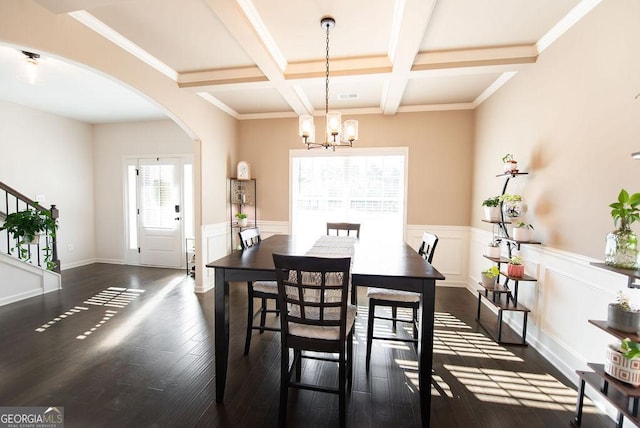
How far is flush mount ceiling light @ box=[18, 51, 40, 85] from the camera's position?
111 inches

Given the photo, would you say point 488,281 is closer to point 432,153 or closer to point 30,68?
point 432,153

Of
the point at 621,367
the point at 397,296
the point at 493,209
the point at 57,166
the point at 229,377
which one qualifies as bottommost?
the point at 229,377

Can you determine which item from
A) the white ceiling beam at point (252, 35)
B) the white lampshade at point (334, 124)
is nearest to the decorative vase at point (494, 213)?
the white lampshade at point (334, 124)

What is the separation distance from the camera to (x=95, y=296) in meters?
3.69

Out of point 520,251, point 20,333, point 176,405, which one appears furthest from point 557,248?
point 20,333

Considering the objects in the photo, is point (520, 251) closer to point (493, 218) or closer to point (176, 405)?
point (493, 218)

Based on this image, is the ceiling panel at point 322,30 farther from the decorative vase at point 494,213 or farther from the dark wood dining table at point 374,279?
the decorative vase at point 494,213

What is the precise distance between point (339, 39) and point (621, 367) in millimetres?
3122

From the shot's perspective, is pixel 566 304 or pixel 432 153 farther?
pixel 432 153

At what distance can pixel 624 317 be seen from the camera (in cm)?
153

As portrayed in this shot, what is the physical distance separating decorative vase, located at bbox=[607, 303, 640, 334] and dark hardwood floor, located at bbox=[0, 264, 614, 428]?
27.2 inches

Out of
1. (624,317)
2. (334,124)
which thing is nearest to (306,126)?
(334,124)

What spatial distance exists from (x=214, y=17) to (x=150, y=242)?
14.6 feet

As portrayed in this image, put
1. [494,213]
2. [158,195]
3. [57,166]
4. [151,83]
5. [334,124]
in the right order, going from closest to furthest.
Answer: [334,124] → [151,83] → [494,213] → [57,166] → [158,195]
